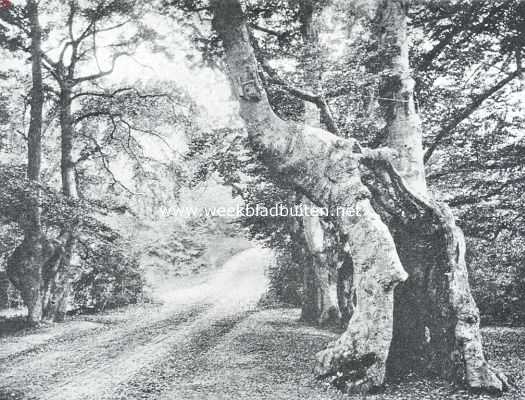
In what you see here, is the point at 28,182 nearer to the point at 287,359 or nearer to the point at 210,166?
the point at 210,166

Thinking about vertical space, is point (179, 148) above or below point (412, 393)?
above

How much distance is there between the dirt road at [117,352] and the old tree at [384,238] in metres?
2.78

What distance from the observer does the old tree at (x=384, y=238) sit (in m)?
5.89

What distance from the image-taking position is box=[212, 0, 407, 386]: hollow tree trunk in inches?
231

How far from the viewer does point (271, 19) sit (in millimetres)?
10406

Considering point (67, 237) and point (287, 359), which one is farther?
point (67, 237)

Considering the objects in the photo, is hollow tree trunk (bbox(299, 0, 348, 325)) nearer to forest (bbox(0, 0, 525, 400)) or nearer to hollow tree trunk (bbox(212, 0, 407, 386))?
forest (bbox(0, 0, 525, 400))

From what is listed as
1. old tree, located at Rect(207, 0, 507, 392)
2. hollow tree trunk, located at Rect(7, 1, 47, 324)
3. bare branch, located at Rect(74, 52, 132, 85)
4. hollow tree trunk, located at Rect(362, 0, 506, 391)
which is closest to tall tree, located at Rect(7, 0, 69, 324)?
hollow tree trunk, located at Rect(7, 1, 47, 324)

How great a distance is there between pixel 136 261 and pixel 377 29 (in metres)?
12.8

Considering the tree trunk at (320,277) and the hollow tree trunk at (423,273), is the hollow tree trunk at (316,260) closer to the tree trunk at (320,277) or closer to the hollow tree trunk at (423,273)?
the tree trunk at (320,277)

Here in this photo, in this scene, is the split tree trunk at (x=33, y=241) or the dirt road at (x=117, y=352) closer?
the dirt road at (x=117, y=352)

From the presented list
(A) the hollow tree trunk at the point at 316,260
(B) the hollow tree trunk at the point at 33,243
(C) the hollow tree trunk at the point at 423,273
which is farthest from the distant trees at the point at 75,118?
(C) the hollow tree trunk at the point at 423,273

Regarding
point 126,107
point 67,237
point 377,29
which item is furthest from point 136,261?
point 377,29

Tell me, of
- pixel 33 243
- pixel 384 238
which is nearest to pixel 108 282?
pixel 33 243
